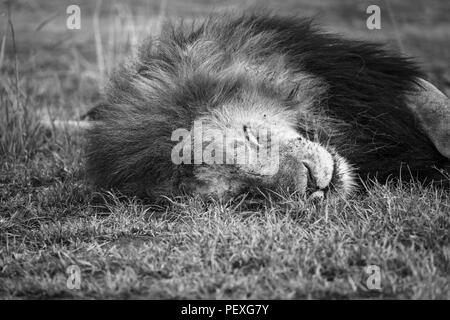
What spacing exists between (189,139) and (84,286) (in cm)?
94

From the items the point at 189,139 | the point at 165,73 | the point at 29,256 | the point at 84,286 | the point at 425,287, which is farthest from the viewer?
the point at 165,73

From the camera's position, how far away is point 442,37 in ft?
27.0

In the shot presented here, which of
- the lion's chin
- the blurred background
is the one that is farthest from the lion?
the blurred background

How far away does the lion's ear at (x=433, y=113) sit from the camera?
3670 millimetres

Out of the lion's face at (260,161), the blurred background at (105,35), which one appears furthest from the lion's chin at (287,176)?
the blurred background at (105,35)

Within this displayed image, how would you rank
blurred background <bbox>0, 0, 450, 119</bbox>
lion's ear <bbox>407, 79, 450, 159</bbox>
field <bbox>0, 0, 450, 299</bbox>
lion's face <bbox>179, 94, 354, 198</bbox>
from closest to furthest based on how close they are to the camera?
field <bbox>0, 0, 450, 299</bbox>, lion's face <bbox>179, 94, 354, 198</bbox>, lion's ear <bbox>407, 79, 450, 159</bbox>, blurred background <bbox>0, 0, 450, 119</bbox>

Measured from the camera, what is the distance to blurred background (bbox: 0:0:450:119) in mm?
5672

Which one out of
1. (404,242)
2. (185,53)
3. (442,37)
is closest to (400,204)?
(404,242)

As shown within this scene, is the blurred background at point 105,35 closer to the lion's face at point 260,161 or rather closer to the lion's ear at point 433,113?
the lion's ear at point 433,113

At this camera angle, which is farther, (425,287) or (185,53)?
(185,53)

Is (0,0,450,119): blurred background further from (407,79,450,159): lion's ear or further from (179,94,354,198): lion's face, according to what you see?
(179,94,354,198): lion's face

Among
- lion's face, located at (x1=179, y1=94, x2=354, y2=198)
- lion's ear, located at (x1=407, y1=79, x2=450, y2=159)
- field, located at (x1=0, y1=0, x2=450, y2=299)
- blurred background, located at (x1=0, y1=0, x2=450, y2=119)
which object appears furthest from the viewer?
blurred background, located at (x1=0, y1=0, x2=450, y2=119)

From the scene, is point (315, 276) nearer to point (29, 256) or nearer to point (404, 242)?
point (404, 242)

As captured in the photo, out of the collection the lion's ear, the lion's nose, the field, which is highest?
the lion's ear
